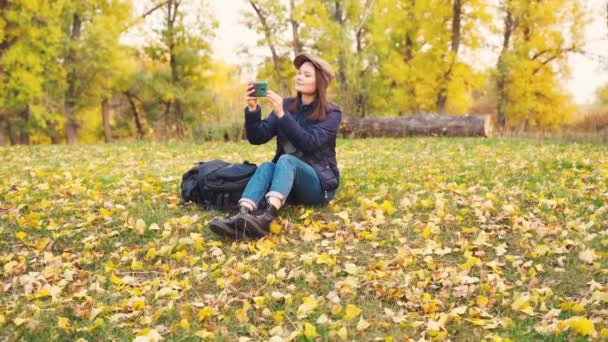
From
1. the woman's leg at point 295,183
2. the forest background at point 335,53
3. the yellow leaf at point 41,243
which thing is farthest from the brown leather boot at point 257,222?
the forest background at point 335,53

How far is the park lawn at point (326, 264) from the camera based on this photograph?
9.57ft

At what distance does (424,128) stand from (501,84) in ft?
33.8

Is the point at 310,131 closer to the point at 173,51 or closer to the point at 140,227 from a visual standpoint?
the point at 140,227

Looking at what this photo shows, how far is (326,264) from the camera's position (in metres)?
3.75

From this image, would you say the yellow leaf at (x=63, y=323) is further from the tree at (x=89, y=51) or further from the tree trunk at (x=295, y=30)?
the tree trunk at (x=295, y=30)

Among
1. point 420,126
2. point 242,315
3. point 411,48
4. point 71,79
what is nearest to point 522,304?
point 242,315

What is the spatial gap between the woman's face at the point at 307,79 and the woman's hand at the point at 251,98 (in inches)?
16.3

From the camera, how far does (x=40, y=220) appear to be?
4.72 m

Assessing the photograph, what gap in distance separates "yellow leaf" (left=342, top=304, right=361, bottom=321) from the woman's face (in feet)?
6.95

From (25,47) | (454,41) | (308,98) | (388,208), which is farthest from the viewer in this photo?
(454,41)

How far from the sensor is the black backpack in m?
4.73

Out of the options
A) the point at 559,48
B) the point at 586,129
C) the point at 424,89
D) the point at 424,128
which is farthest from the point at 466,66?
the point at 424,128

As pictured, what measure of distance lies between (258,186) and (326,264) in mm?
939

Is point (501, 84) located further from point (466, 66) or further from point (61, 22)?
point (61, 22)
